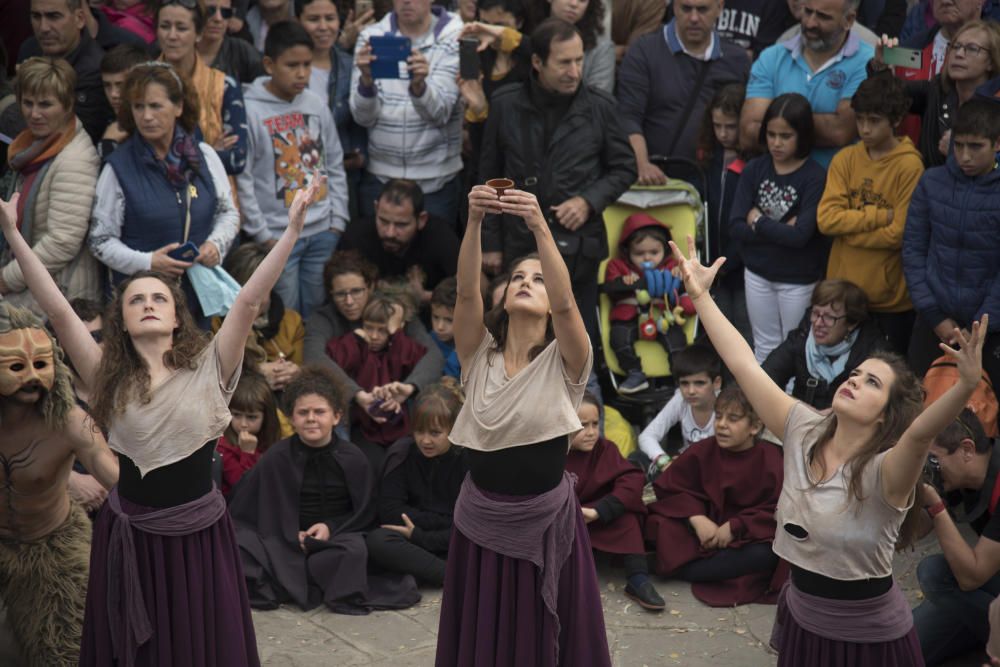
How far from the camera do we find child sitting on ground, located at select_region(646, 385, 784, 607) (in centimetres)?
662

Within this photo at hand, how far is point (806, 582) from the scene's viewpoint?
470 centimetres

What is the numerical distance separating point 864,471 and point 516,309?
1384mm

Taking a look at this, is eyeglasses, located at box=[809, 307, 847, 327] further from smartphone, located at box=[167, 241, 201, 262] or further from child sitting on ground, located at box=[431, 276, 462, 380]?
smartphone, located at box=[167, 241, 201, 262]

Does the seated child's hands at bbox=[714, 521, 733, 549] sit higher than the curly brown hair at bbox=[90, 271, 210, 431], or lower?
lower

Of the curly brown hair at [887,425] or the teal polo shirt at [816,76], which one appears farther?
the teal polo shirt at [816,76]

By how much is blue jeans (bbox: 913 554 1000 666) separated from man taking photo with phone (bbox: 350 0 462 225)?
12.8ft

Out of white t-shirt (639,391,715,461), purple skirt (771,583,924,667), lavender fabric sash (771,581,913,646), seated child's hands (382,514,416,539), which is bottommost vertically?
seated child's hands (382,514,416,539)

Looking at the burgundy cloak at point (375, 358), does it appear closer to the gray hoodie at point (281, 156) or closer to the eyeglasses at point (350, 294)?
the eyeglasses at point (350, 294)

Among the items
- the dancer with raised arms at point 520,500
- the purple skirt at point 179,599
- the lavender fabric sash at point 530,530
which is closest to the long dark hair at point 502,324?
the dancer with raised arms at point 520,500

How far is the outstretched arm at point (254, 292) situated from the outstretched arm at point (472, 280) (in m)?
0.60

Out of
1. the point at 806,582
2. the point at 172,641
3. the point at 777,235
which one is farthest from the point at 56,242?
the point at 806,582

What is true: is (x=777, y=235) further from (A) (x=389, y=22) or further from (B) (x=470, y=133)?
(A) (x=389, y=22)

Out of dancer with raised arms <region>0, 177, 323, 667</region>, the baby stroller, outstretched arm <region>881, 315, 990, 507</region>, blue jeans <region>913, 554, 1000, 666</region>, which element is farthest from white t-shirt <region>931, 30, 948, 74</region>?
dancer with raised arms <region>0, 177, 323, 667</region>

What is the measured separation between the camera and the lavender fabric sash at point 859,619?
461cm
